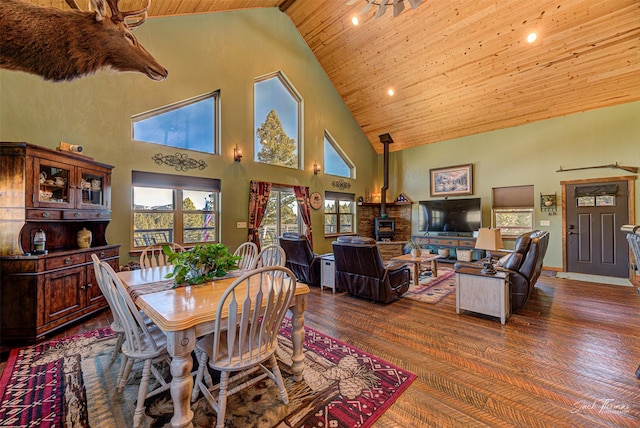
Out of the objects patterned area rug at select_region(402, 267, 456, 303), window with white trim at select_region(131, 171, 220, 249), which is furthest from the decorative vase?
patterned area rug at select_region(402, 267, 456, 303)

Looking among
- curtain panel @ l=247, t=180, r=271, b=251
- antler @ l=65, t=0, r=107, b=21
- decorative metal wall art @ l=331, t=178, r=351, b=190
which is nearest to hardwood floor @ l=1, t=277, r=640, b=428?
curtain panel @ l=247, t=180, r=271, b=251

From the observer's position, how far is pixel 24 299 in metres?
2.70

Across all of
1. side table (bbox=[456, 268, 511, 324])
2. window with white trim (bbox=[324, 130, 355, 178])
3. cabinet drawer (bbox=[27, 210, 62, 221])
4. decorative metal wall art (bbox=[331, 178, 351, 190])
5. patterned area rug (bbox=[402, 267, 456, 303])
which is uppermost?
window with white trim (bbox=[324, 130, 355, 178])

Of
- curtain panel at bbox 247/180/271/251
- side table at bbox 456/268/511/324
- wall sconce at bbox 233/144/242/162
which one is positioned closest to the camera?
side table at bbox 456/268/511/324

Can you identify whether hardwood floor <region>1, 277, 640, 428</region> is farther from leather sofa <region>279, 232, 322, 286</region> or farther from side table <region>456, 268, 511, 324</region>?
leather sofa <region>279, 232, 322, 286</region>

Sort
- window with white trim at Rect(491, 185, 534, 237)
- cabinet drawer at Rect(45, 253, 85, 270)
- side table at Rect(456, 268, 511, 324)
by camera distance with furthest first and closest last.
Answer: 1. window with white trim at Rect(491, 185, 534, 237)
2. side table at Rect(456, 268, 511, 324)
3. cabinet drawer at Rect(45, 253, 85, 270)

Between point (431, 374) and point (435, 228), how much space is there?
5.87 m

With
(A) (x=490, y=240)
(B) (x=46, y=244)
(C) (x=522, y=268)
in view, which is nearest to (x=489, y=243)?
(A) (x=490, y=240)

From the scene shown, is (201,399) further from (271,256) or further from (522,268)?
(522,268)

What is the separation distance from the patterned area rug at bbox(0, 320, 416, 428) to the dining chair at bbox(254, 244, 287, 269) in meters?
0.92

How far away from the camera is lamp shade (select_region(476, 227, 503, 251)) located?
352 cm

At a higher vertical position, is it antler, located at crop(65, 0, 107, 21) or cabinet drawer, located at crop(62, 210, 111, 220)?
antler, located at crop(65, 0, 107, 21)

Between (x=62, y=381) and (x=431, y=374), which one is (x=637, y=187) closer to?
(x=431, y=374)

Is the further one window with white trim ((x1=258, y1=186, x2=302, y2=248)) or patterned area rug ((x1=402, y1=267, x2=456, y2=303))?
window with white trim ((x1=258, y1=186, x2=302, y2=248))
